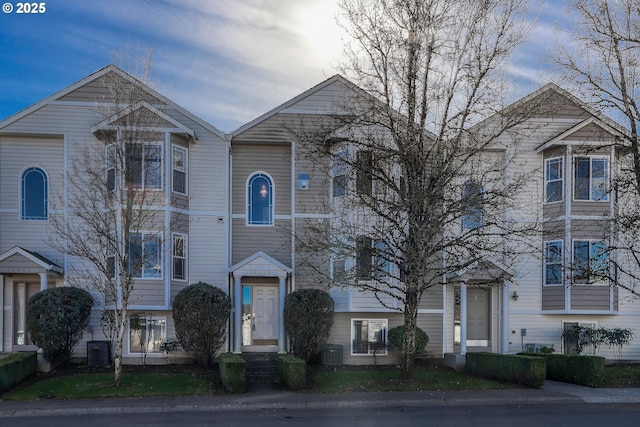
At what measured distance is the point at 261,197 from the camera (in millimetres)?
21188

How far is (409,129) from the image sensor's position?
52.5ft

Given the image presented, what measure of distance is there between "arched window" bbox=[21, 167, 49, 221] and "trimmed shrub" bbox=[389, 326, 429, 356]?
39.4ft

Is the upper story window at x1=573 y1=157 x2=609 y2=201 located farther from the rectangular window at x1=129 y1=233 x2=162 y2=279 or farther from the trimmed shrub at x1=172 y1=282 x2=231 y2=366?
the rectangular window at x1=129 y1=233 x2=162 y2=279

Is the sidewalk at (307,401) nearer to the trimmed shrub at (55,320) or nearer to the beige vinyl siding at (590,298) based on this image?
the trimmed shrub at (55,320)

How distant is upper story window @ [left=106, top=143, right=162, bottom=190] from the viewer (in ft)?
53.5

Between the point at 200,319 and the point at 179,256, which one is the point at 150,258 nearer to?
the point at 179,256

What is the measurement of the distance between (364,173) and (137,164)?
6056 millimetres

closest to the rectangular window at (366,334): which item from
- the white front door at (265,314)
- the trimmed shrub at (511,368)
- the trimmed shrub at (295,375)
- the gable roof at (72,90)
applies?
the white front door at (265,314)

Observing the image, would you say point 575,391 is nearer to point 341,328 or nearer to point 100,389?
point 341,328

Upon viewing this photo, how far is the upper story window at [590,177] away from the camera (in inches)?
822

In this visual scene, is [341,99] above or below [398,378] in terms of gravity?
above

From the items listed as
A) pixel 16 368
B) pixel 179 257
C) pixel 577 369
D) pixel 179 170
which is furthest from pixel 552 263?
pixel 16 368

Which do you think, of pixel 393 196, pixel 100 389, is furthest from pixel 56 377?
pixel 393 196

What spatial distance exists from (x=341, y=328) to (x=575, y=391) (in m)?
7.46
